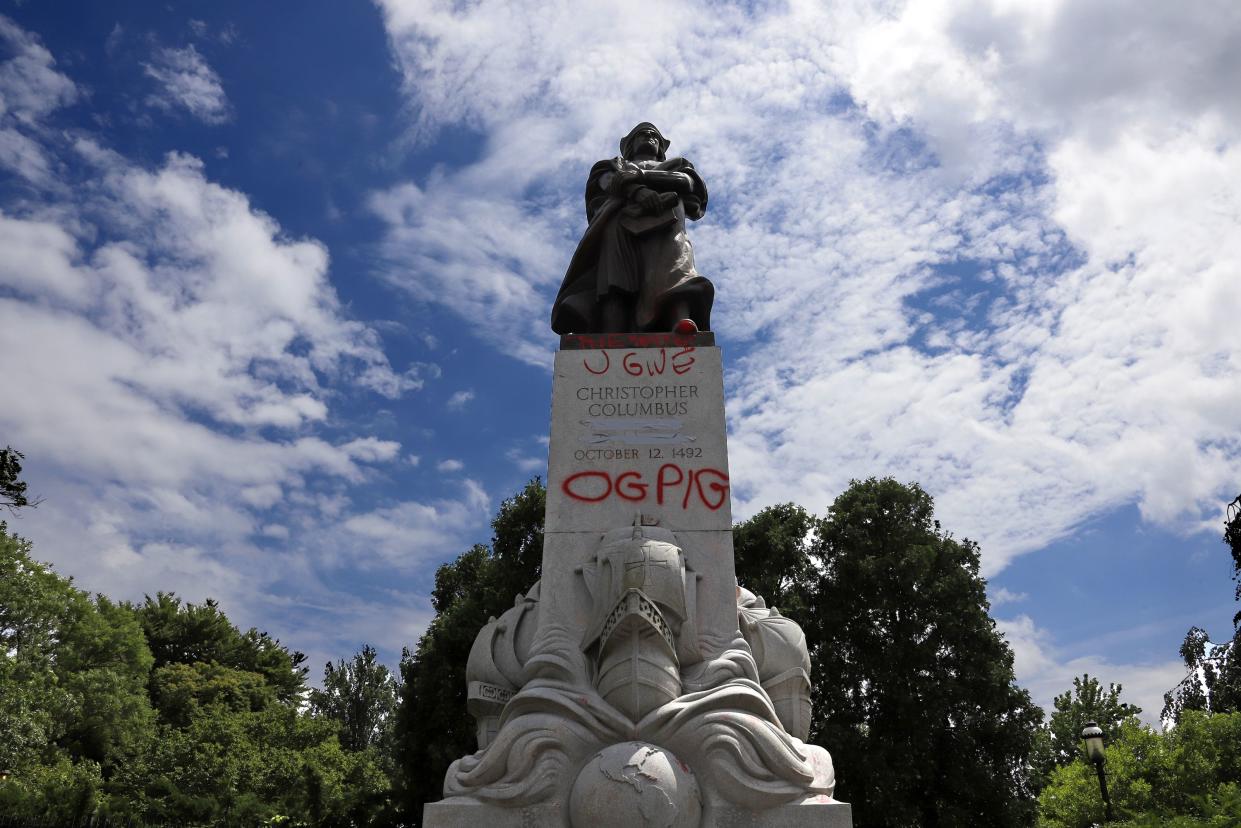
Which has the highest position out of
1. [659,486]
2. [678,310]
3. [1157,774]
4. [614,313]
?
[614,313]

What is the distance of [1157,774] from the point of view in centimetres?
1869

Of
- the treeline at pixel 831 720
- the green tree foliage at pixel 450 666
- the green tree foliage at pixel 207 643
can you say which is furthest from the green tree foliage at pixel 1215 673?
the green tree foliage at pixel 207 643

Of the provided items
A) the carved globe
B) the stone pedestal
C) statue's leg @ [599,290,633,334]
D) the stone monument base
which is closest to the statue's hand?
statue's leg @ [599,290,633,334]

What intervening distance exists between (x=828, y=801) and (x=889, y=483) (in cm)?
1957

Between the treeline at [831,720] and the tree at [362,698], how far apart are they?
7.50 m

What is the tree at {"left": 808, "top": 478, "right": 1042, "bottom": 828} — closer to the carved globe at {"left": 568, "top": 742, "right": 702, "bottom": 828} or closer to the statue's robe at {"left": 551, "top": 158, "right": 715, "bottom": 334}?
the statue's robe at {"left": 551, "top": 158, "right": 715, "bottom": 334}

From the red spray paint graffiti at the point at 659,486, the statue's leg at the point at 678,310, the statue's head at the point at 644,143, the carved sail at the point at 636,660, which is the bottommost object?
the carved sail at the point at 636,660

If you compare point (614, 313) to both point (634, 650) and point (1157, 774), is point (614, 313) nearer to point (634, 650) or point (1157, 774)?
point (634, 650)

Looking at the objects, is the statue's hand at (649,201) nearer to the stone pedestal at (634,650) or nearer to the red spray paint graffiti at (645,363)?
the stone pedestal at (634,650)

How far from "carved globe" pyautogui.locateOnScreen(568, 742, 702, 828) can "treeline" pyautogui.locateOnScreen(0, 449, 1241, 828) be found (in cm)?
1202

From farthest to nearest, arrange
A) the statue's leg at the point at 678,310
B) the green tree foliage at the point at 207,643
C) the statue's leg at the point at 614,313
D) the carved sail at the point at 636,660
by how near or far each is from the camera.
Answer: the green tree foliage at the point at 207,643
the statue's leg at the point at 614,313
the statue's leg at the point at 678,310
the carved sail at the point at 636,660

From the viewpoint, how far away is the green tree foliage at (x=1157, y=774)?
17.9 m

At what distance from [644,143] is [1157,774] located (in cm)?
1800

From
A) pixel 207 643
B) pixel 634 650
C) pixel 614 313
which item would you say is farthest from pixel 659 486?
pixel 207 643
